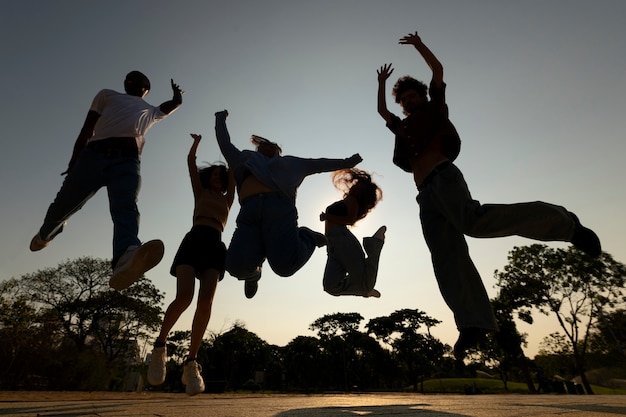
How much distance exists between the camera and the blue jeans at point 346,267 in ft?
14.5

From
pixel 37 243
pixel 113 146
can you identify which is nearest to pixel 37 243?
pixel 37 243

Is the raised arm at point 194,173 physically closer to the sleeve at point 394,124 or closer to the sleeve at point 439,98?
the sleeve at point 394,124

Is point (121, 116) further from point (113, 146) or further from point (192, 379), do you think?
point (192, 379)

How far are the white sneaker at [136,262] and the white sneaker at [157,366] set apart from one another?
76cm

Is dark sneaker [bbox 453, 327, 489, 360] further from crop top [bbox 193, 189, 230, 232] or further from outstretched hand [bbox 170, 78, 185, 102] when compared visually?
outstretched hand [bbox 170, 78, 185, 102]

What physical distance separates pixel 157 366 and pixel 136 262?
3.45ft

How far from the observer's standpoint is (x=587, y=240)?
2438 millimetres

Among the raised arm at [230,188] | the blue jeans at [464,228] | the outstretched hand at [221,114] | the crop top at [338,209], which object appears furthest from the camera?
the crop top at [338,209]

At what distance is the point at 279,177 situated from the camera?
13.1 feet

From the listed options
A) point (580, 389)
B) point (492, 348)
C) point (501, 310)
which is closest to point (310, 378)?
point (492, 348)

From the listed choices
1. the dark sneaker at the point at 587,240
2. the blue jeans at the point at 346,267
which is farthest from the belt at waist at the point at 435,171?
the blue jeans at the point at 346,267

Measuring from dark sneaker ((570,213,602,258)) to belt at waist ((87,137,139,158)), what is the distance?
3.78 m

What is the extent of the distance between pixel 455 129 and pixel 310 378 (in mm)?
63388

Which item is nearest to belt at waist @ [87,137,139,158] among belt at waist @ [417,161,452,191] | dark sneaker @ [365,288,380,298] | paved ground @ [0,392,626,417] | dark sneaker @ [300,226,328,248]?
dark sneaker @ [300,226,328,248]
